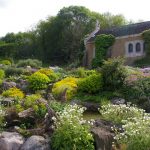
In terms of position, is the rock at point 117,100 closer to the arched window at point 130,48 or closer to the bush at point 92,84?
the bush at point 92,84

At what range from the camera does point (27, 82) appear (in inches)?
1167

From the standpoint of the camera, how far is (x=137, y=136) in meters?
12.2

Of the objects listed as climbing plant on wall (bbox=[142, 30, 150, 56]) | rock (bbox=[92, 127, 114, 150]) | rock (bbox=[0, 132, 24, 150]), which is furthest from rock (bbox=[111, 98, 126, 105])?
climbing plant on wall (bbox=[142, 30, 150, 56])

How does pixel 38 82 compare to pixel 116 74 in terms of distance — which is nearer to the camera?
pixel 116 74

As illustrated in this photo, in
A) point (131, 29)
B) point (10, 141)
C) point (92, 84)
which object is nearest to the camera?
point (10, 141)

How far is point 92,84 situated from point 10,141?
12.0 metres

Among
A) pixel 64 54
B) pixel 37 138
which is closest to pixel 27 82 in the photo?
pixel 37 138

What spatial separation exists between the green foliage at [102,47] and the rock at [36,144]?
3138 cm

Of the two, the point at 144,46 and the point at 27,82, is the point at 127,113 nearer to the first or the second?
the point at 27,82

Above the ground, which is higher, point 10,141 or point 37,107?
point 37,107

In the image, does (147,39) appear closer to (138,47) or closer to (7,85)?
(138,47)

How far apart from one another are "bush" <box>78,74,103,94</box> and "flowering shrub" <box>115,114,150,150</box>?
12.2 meters

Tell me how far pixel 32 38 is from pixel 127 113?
192 ft

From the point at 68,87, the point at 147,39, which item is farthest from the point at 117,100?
the point at 147,39
